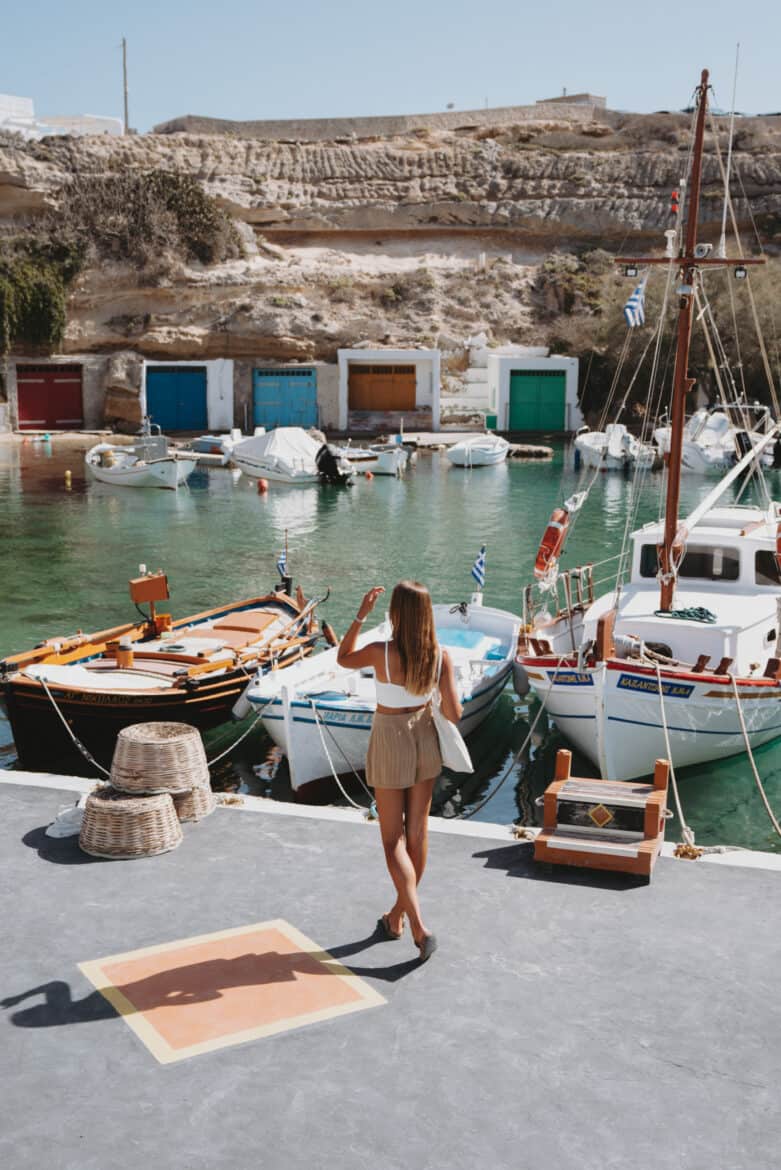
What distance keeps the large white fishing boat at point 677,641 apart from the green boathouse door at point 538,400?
4384 centimetres

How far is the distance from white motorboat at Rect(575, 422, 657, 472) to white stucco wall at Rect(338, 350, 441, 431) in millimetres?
10691

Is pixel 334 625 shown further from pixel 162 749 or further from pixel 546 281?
pixel 546 281

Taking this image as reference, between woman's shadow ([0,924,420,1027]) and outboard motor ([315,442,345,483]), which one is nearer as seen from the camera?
woman's shadow ([0,924,420,1027])

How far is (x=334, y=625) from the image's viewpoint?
21156mm

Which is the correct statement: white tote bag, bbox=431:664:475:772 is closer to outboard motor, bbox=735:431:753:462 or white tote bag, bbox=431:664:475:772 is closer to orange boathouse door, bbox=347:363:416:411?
outboard motor, bbox=735:431:753:462

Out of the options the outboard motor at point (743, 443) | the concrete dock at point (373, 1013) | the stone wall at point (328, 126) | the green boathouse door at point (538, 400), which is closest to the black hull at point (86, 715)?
the concrete dock at point (373, 1013)

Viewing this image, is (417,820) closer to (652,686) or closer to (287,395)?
(652,686)

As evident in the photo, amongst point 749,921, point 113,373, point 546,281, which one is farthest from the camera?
point 546,281

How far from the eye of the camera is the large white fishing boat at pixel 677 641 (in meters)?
12.7

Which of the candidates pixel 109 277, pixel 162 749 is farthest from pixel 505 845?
pixel 109 277

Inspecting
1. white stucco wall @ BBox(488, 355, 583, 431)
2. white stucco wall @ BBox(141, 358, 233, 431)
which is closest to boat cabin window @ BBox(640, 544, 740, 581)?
white stucco wall @ BBox(488, 355, 583, 431)

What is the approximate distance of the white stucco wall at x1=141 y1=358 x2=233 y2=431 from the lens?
59284 millimetres

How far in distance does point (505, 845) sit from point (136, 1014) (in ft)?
9.74

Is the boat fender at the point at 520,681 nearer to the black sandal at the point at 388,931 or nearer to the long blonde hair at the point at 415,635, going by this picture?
the black sandal at the point at 388,931
